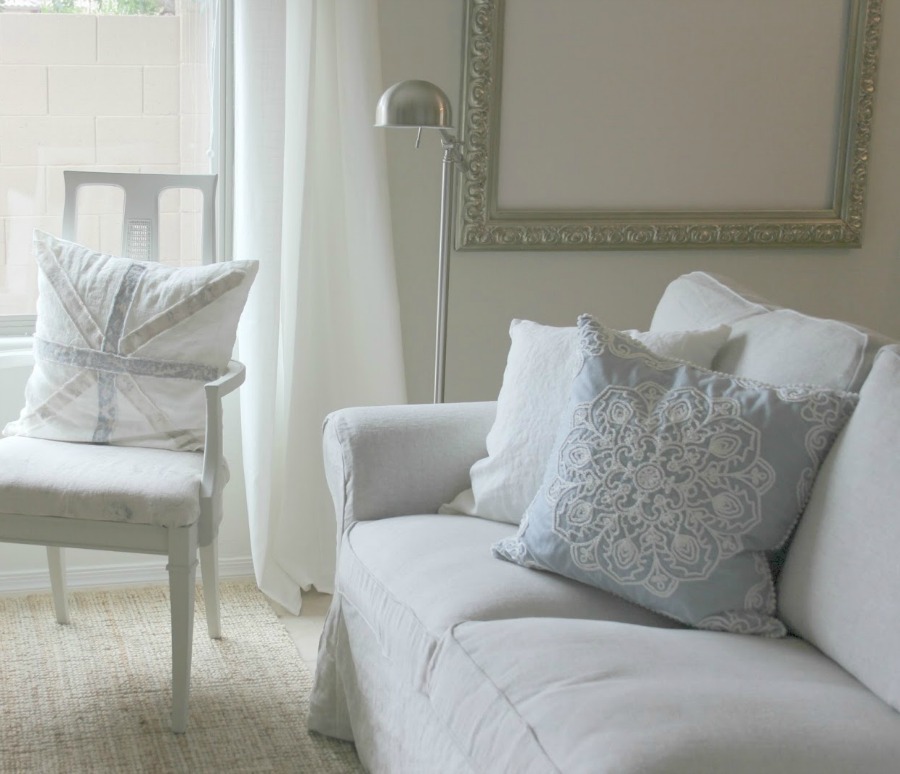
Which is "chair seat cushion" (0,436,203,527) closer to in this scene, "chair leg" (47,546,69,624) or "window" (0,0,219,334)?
"chair leg" (47,546,69,624)

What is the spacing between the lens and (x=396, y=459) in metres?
2.26

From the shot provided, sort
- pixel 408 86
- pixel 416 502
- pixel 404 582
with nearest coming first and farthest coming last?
1. pixel 404 582
2. pixel 416 502
3. pixel 408 86

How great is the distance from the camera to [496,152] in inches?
125

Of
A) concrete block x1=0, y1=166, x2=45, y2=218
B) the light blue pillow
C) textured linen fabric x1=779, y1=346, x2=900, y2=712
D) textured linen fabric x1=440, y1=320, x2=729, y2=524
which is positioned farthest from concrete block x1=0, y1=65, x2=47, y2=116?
textured linen fabric x1=779, y1=346, x2=900, y2=712

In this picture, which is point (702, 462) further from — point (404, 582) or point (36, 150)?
point (36, 150)

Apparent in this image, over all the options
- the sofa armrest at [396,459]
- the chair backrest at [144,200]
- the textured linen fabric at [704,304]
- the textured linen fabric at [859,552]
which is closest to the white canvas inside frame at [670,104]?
the chair backrest at [144,200]

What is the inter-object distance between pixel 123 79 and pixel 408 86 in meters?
1.03

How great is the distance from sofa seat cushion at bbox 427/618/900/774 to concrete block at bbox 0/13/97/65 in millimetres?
2070

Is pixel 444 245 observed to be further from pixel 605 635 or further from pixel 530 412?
pixel 605 635

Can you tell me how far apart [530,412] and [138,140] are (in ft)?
5.13

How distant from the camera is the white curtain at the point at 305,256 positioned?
2.95 meters

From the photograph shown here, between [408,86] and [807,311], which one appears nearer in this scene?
[408,86]

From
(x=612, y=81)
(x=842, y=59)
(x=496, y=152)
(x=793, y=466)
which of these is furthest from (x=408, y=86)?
(x=842, y=59)

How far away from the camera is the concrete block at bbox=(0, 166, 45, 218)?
3.05 m
